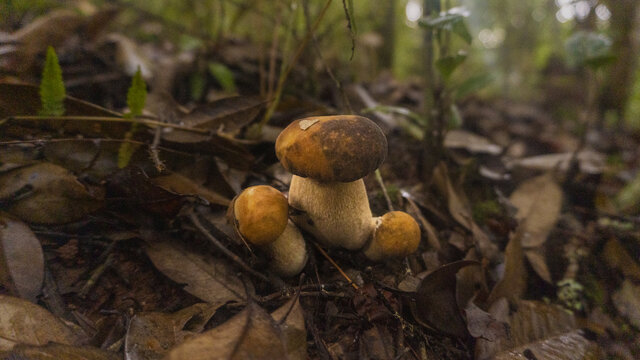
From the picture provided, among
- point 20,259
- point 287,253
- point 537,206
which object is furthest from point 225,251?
point 537,206

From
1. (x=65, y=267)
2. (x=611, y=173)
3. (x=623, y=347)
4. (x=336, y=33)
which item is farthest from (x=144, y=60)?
(x=611, y=173)

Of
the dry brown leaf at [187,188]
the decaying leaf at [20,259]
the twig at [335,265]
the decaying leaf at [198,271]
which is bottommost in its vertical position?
the twig at [335,265]

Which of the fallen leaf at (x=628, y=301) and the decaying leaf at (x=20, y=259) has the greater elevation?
the decaying leaf at (x=20, y=259)

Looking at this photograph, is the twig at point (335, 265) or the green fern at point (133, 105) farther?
the green fern at point (133, 105)

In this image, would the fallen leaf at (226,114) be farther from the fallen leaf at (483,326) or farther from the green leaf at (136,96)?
the fallen leaf at (483,326)

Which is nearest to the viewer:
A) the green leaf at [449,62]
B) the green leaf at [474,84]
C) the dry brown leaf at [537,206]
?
the green leaf at [449,62]

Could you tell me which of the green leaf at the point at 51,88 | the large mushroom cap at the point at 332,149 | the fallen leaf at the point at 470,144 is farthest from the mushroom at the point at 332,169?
the fallen leaf at the point at 470,144

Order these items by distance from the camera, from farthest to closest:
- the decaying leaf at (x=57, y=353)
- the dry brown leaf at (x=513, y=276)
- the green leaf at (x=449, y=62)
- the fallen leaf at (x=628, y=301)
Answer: the green leaf at (x=449, y=62), the fallen leaf at (x=628, y=301), the dry brown leaf at (x=513, y=276), the decaying leaf at (x=57, y=353)
